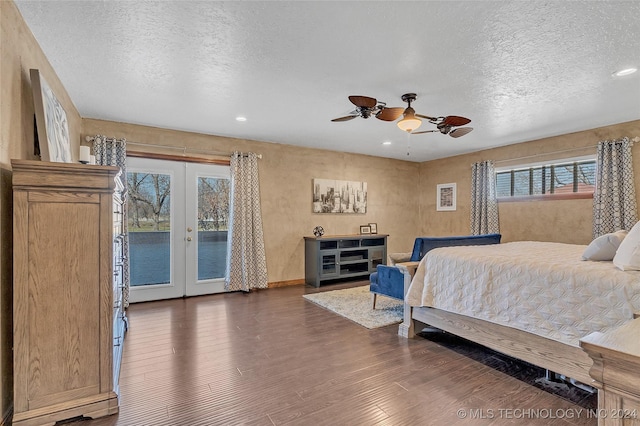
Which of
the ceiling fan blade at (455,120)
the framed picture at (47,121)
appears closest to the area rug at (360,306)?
the ceiling fan blade at (455,120)

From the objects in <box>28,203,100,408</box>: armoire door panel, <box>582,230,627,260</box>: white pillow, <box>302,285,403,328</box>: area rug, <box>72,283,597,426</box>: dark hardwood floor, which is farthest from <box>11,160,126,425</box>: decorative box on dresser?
<box>582,230,627,260</box>: white pillow

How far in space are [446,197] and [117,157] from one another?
5.93 m

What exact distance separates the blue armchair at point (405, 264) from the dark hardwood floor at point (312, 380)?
18.3 inches

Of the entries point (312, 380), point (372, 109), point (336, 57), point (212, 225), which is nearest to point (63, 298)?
point (312, 380)

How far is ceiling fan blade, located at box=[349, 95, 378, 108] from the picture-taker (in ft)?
8.71

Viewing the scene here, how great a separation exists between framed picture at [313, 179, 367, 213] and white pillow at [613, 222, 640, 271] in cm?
442

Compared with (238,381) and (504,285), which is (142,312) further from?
(504,285)

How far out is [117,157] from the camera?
13.6ft

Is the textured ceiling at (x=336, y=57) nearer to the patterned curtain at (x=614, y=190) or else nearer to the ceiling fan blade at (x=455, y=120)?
the ceiling fan blade at (x=455, y=120)

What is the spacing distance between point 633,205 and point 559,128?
1344mm

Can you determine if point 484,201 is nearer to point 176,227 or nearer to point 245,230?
point 245,230

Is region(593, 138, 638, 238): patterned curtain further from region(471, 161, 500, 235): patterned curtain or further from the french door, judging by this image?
the french door

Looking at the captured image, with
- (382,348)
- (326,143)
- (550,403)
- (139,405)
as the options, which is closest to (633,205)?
(550,403)

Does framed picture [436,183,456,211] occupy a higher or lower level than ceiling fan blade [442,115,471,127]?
lower
